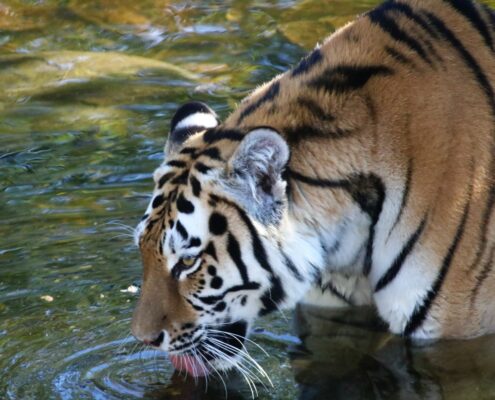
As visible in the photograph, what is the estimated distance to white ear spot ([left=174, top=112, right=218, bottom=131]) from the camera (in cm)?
429

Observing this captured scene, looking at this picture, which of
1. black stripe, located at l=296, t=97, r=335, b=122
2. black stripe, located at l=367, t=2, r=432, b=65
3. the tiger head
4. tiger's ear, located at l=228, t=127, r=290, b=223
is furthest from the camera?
black stripe, located at l=367, t=2, r=432, b=65

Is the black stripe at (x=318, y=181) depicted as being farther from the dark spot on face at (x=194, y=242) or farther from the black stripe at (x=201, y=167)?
the dark spot on face at (x=194, y=242)

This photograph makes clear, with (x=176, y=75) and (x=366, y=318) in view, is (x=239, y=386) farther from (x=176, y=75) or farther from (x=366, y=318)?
(x=176, y=75)

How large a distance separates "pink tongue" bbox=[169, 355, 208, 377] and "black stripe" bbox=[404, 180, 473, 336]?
2.55 feet

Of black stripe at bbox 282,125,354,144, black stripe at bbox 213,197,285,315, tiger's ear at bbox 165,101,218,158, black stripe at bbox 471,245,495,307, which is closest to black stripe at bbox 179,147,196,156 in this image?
tiger's ear at bbox 165,101,218,158

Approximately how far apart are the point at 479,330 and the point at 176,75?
420cm

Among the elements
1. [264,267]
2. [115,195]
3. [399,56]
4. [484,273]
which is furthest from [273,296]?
[115,195]

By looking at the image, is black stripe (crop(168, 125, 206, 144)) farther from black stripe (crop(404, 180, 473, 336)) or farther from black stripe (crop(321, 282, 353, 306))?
black stripe (crop(404, 180, 473, 336))

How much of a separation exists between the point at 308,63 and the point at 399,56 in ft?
1.06

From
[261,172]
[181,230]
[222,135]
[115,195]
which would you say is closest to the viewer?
[261,172]

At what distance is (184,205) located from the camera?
3936 mm

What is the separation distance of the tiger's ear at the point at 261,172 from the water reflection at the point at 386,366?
80 centimetres

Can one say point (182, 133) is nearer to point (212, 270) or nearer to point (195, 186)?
point (195, 186)

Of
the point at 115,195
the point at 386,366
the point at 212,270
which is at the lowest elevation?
the point at 115,195
